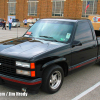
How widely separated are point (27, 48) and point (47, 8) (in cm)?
Answer: 3440

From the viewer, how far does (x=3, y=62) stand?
3719 millimetres

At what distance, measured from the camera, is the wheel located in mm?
3670

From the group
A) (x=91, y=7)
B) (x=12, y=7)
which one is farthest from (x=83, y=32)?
(x=12, y=7)

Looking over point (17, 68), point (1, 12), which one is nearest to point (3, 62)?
point (17, 68)

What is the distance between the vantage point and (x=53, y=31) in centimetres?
479

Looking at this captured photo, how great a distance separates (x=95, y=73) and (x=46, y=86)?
108 inches

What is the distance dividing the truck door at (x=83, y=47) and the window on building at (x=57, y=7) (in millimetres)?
31497

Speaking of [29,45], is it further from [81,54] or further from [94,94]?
[94,94]

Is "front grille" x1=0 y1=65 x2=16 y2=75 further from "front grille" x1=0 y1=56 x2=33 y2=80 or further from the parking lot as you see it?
the parking lot

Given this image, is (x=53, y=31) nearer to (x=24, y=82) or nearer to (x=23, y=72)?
(x=23, y=72)

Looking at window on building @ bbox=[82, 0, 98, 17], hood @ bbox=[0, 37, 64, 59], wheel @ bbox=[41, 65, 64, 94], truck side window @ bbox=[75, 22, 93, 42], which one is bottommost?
wheel @ bbox=[41, 65, 64, 94]

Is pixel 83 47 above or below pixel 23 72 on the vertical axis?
above

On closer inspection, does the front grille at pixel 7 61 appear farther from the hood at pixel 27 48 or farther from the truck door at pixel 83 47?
the truck door at pixel 83 47

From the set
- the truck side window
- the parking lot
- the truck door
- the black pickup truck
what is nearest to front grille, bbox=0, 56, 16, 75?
the black pickup truck
